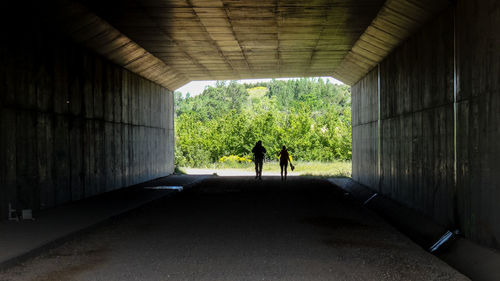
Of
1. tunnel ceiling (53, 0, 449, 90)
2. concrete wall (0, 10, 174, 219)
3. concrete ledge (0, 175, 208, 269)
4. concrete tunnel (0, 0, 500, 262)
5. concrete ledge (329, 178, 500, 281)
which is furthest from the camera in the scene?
tunnel ceiling (53, 0, 449, 90)

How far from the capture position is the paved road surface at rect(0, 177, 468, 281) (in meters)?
6.06

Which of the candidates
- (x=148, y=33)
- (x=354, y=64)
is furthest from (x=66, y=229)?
(x=354, y=64)

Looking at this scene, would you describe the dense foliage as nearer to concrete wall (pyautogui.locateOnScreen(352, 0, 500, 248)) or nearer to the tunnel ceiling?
the tunnel ceiling

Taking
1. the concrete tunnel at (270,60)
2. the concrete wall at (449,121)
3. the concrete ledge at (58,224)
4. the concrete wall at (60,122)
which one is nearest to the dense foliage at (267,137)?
the concrete tunnel at (270,60)

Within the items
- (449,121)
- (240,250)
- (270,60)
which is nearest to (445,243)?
(449,121)

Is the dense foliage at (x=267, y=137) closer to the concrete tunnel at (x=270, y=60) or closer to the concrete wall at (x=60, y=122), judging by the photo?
the concrete tunnel at (x=270, y=60)

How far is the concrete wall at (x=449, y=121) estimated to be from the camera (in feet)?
22.4

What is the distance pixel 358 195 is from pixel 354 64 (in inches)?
216

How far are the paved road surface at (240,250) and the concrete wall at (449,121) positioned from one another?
3.67 ft

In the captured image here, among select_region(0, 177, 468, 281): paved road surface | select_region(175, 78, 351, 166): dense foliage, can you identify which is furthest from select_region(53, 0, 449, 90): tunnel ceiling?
select_region(175, 78, 351, 166): dense foliage

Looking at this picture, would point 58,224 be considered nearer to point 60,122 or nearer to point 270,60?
point 60,122

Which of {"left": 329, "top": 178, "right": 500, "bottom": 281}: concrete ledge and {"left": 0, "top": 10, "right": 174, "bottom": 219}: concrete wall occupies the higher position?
{"left": 0, "top": 10, "right": 174, "bottom": 219}: concrete wall

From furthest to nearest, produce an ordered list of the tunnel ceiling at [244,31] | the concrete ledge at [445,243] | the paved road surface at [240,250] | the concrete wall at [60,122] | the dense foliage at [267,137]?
the dense foliage at [267,137]
the tunnel ceiling at [244,31]
the concrete wall at [60,122]
the concrete ledge at [445,243]
the paved road surface at [240,250]

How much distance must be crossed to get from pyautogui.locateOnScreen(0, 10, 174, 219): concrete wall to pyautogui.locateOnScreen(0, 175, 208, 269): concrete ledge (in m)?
0.70
